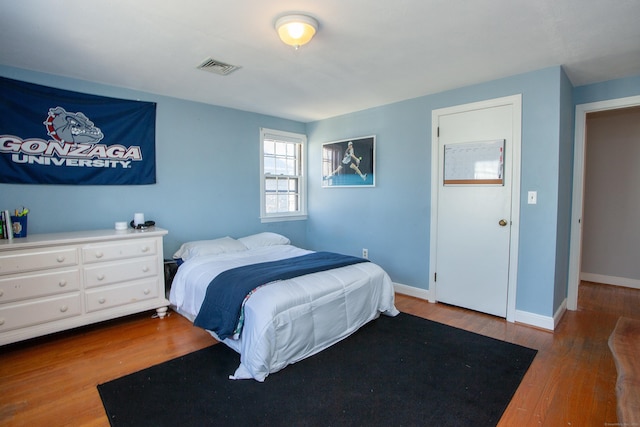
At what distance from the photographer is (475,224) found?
3293mm

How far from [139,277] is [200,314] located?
0.90 metres

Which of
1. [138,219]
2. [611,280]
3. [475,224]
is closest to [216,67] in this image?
[138,219]

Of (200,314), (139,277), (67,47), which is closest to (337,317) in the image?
(200,314)

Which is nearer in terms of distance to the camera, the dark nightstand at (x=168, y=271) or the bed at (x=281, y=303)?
the bed at (x=281, y=303)

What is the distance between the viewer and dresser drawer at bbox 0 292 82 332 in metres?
2.42

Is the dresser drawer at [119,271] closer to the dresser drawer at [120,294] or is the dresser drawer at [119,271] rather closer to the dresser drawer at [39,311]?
the dresser drawer at [120,294]

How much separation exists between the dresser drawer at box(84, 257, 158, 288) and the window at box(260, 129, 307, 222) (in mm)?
1735

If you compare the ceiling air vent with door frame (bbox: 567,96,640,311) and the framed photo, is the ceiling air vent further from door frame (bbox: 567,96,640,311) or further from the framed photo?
door frame (bbox: 567,96,640,311)

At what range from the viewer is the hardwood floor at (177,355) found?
183 cm

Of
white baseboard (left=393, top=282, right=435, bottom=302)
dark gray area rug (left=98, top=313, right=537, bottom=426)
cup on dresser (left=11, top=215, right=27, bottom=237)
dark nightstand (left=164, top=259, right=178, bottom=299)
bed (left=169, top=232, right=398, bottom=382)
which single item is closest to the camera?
dark gray area rug (left=98, top=313, right=537, bottom=426)

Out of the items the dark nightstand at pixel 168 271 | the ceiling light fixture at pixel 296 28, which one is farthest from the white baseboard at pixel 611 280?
the dark nightstand at pixel 168 271

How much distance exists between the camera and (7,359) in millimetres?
2420

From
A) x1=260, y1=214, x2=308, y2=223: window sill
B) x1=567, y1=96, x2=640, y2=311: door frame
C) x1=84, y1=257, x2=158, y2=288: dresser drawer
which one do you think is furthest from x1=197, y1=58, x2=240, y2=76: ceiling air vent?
x1=567, y1=96, x2=640, y2=311: door frame

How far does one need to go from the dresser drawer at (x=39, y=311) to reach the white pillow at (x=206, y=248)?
2.98 feet
